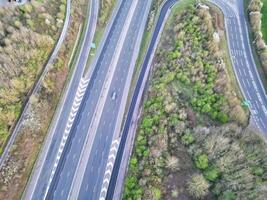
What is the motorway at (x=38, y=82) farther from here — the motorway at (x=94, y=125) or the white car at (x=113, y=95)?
the white car at (x=113, y=95)

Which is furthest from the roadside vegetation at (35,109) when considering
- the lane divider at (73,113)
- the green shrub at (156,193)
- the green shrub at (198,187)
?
the green shrub at (198,187)

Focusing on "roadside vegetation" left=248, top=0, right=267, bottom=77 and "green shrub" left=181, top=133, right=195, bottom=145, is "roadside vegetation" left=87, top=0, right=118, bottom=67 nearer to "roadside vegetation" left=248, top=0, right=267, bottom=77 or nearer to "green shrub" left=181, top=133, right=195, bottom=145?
"green shrub" left=181, top=133, right=195, bottom=145

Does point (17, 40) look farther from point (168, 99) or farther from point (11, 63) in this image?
point (168, 99)

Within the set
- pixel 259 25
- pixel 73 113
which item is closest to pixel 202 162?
pixel 73 113

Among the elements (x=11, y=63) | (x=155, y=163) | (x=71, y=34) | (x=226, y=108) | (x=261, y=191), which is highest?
(x=71, y=34)

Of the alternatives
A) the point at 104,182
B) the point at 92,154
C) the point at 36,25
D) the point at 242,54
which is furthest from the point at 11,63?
the point at 242,54

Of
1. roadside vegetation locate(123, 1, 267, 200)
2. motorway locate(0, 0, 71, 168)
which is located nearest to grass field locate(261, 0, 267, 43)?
roadside vegetation locate(123, 1, 267, 200)

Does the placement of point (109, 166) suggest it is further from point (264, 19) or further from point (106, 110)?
point (264, 19)
